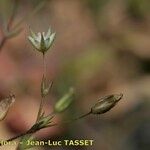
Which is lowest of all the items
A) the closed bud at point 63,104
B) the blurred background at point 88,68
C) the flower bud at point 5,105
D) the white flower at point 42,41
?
the flower bud at point 5,105

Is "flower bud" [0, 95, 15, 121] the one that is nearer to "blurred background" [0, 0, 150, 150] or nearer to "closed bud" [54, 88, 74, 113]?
"closed bud" [54, 88, 74, 113]

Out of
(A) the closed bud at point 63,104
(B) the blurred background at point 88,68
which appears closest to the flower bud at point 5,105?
(A) the closed bud at point 63,104

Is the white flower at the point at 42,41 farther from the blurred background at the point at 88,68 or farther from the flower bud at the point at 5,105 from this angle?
the blurred background at the point at 88,68

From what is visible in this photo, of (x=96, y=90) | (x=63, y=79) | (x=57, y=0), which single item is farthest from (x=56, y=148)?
(x=57, y=0)

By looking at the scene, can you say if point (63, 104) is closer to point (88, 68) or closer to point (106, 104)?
point (106, 104)


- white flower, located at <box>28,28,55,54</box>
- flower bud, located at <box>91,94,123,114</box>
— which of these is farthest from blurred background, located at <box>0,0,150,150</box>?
flower bud, located at <box>91,94,123,114</box>

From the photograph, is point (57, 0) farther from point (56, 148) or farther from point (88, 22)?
point (56, 148)
